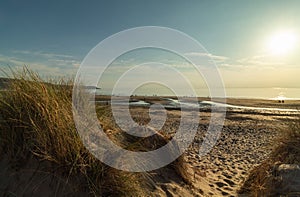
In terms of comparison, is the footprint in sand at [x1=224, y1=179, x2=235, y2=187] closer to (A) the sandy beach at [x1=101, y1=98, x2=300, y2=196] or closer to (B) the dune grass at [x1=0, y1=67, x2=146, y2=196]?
(A) the sandy beach at [x1=101, y1=98, x2=300, y2=196]

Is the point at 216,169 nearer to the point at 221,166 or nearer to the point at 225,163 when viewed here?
the point at 221,166

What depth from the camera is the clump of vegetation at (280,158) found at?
4.81 m

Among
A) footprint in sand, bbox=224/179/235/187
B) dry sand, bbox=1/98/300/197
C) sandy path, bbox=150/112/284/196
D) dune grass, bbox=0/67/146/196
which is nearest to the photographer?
dune grass, bbox=0/67/146/196

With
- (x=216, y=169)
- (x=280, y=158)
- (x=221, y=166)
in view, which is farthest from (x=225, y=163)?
(x=280, y=158)

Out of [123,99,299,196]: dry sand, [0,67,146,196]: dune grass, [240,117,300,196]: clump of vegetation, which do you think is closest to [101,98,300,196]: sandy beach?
[123,99,299,196]: dry sand

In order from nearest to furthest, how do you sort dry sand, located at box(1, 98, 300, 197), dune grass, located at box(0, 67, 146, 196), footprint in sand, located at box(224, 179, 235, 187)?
dune grass, located at box(0, 67, 146, 196)
dry sand, located at box(1, 98, 300, 197)
footprint in sand, located at box(224, 179, 235, 187)

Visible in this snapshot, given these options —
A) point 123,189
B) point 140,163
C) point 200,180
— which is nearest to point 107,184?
point 123,189

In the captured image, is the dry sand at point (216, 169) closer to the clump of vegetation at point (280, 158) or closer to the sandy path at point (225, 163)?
the sandy path at point (225, 163)

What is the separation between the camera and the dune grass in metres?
3.38

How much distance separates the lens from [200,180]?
5809 mm

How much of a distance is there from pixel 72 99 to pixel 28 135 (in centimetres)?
104

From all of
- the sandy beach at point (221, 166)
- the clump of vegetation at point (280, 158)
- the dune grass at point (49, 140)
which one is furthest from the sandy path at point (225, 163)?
the dune grass at point (49, 140)

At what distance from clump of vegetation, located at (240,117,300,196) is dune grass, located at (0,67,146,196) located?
243 cm

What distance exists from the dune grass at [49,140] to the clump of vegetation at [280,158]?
2.43 m
